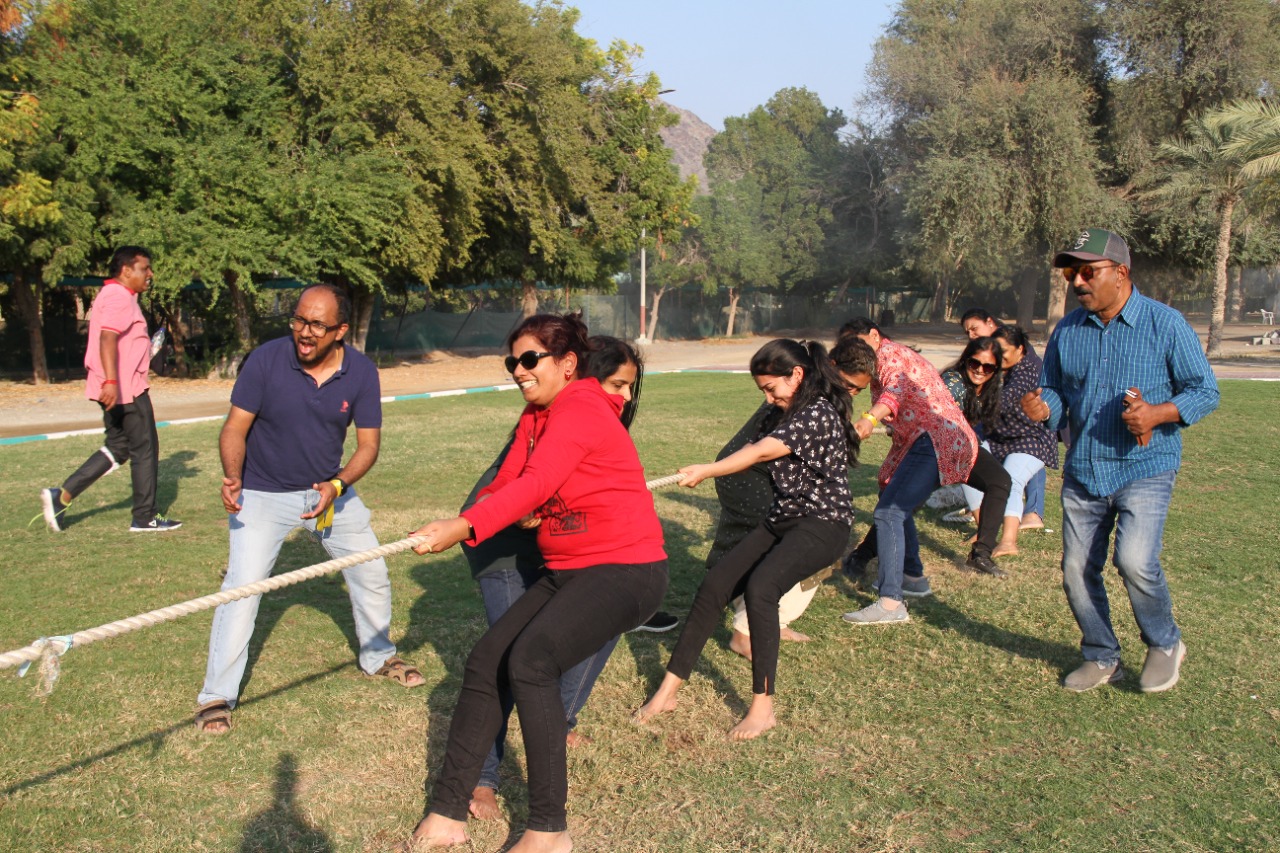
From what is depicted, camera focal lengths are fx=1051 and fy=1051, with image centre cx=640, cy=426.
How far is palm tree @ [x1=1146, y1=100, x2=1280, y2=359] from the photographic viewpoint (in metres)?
22.2

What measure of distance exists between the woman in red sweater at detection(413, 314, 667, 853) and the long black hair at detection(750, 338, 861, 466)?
49.6 inches

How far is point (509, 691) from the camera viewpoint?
3639 mm

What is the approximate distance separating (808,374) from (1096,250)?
4.44ft

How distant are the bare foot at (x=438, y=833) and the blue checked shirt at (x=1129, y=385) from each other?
3.09 m

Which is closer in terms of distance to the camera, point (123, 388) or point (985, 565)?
point (985, 565)

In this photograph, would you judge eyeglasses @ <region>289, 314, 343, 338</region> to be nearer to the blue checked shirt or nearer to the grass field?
the grass field

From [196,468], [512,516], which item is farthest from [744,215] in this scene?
[512,516]

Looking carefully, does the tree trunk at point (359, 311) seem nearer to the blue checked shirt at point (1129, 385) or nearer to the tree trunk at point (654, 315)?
the tree trunk at point (654, 315)

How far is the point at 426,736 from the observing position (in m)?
4.41

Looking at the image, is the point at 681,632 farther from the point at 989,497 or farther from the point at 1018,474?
the point at 1018,474

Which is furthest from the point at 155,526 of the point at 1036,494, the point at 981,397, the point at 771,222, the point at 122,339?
the point at 771,222

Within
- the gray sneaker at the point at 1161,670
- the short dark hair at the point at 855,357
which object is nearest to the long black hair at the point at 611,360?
the short dark hair at the point at 855,357

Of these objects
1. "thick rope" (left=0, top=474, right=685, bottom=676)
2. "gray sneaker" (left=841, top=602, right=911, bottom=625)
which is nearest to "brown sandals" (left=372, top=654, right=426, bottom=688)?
"thick rope" (left=0, top=474, right=685, bottom=676)

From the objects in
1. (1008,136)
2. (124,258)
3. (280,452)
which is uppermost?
(1008,136)
